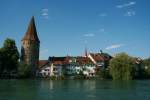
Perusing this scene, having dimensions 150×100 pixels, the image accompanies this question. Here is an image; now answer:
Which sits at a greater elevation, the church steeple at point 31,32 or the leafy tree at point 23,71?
the church steeple at point 31,32

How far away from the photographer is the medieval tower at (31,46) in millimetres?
134375

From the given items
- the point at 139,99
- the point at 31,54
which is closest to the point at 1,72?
the point at 31,54

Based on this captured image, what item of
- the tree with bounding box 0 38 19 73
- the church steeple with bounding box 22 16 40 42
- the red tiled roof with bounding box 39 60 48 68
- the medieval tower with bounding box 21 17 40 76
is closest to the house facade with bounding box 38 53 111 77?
the red tiled roof with bounding box 39 60 48 68

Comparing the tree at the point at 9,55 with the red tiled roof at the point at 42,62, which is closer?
the tree at the point at 9,55

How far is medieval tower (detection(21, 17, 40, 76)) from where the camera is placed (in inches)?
5290

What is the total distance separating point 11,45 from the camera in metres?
108

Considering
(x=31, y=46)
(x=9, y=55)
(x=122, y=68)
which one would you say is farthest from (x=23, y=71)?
(x=122, y=68)

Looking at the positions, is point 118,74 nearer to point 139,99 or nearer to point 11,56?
point 11,56

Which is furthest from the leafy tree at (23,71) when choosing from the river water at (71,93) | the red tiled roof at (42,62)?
the river water at (71,93)

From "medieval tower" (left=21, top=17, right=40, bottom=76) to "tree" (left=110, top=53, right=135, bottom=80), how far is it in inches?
1543

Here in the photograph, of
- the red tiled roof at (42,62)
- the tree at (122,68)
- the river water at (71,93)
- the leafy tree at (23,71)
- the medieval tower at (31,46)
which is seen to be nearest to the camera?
the river water at (71,93)

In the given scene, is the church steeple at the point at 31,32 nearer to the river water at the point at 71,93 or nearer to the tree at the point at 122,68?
the tree at the point at 122,68

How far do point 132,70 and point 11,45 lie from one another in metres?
36.0

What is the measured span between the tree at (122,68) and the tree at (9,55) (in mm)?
28025
